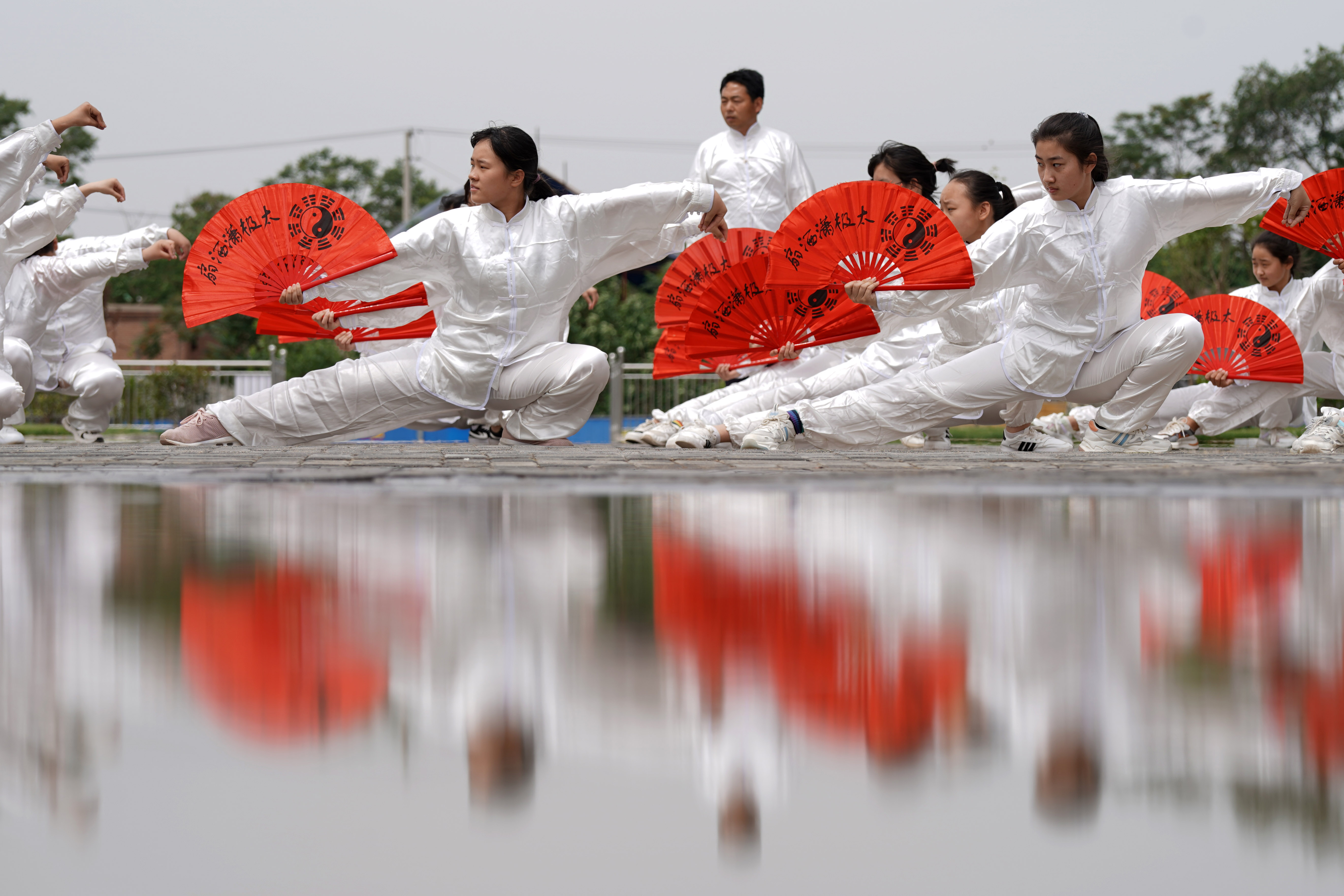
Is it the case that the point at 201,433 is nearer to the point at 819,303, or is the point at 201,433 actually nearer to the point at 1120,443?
the point at 819,303

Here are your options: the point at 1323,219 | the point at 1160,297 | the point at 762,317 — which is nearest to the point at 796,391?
the point at 762,317

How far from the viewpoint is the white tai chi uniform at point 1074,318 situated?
19.2 ft

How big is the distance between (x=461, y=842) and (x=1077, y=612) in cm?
110

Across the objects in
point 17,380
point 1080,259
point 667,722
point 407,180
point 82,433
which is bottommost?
point 667,722

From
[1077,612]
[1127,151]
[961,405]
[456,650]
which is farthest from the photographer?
[1127,151]

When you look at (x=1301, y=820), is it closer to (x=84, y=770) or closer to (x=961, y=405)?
(x=84, y=770)

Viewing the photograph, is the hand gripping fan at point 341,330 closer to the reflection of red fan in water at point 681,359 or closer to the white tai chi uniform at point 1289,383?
the reflection of red fan in water at point 681,359

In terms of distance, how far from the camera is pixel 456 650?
4.81 feet

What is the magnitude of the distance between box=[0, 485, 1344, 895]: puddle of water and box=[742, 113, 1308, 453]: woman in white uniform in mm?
3722

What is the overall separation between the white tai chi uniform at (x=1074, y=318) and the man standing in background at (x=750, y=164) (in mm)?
2022

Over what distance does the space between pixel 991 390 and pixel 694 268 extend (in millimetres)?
1927

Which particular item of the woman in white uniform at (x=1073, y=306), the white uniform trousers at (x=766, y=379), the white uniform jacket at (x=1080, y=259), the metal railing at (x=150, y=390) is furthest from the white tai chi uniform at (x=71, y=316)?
the metal railing at (x=150, y=390)

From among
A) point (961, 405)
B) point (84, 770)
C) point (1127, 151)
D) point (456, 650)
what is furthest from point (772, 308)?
point (1127, 151)

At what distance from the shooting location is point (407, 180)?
103ft
